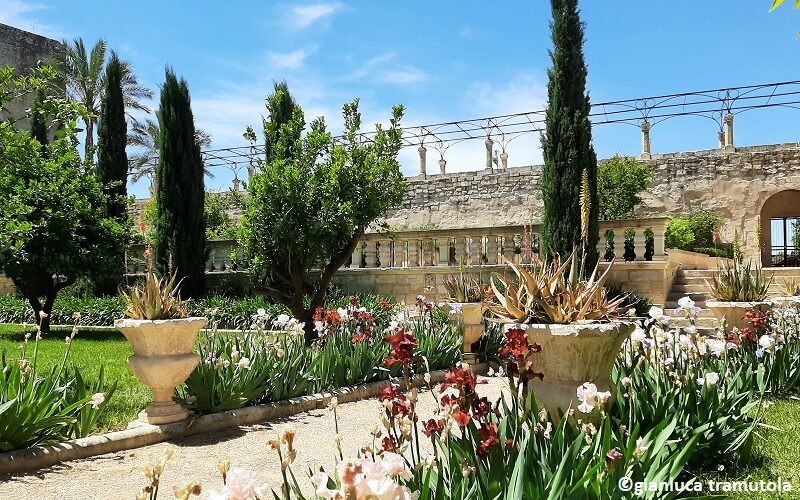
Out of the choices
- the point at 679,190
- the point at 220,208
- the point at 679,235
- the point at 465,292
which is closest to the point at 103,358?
the point at 465,292

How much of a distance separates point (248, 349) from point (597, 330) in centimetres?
394

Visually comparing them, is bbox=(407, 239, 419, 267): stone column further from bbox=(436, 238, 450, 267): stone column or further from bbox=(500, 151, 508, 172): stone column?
bbox=(500, 151, 508, 172): stone column

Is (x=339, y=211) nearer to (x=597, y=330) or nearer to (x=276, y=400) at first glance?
(x=276, y=400)

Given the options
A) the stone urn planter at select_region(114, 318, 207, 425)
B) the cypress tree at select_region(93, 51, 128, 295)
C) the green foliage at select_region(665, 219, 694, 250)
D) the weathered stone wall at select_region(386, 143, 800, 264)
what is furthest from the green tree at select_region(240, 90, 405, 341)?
the weathered stone wall at select_region(386, 143, 800, 264)

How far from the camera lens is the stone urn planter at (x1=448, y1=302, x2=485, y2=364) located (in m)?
8.31

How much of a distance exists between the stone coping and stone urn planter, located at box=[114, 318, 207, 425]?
0.12 m

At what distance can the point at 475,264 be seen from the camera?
13.8m

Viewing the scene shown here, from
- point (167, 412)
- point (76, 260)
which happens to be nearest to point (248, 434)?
point (167, 412)

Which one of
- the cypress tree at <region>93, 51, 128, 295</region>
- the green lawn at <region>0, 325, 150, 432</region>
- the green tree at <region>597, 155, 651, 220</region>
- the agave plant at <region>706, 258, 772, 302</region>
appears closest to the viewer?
the green lawn at <region>0, 325, 150, 432</region>

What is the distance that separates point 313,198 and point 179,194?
24.4 feet

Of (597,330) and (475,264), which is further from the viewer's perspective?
(475,264)

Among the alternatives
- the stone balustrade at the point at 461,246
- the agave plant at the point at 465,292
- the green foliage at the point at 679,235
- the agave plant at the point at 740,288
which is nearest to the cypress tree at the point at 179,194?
the stone balustrade at the point at 461,246

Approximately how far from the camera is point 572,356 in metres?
3.69

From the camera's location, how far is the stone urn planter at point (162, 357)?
16.4 ft
